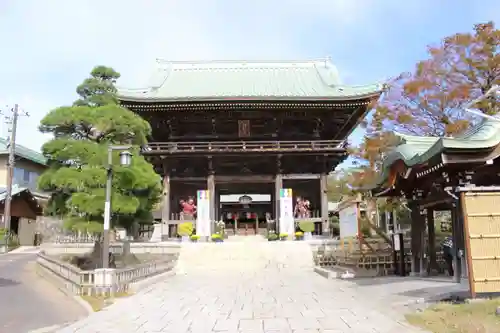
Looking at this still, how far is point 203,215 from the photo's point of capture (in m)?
28.5

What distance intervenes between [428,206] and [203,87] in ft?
79.9

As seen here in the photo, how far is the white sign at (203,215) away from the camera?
92.1ft

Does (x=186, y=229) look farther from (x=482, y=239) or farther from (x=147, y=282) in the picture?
(x=482, y=239)

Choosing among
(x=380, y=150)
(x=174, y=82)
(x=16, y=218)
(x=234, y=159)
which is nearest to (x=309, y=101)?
(x=234, y=159)

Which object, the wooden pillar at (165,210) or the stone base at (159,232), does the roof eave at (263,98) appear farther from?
the stone base at (159,232)

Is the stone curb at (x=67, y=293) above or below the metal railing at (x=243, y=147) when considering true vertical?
below

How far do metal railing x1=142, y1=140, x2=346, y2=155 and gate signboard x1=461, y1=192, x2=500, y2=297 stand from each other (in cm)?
2058

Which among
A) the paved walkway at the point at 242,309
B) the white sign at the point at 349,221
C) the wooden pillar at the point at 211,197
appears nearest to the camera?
the paved walkway at the point at 242,309

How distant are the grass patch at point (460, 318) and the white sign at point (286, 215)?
1904cm

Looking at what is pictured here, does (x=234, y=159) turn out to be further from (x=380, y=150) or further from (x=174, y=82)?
(x=380, y=150)

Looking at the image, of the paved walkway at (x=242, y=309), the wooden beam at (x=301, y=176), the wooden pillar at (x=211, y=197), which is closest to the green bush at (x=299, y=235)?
the wooden beam at (x=301, y=176)

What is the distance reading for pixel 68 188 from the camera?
56.3 ft

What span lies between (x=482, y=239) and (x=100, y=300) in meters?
9.22

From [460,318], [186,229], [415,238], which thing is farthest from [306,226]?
[460,318]
